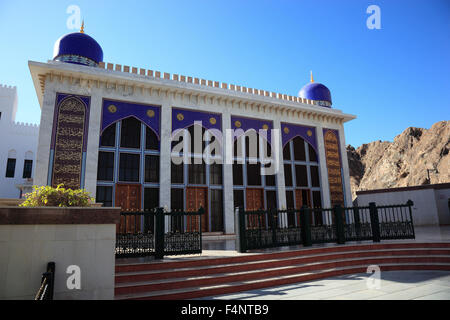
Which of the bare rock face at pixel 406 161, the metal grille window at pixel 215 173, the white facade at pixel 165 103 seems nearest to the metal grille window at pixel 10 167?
the white facade at pixel 165 103

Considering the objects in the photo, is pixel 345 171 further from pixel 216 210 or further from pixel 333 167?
pixel 216 210

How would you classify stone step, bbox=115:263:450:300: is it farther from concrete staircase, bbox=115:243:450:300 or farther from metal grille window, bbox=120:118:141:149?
metal grille window, bbox=120:118:141:149

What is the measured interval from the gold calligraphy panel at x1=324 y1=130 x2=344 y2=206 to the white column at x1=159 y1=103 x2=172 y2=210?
31.7 ft

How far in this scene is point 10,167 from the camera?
24094 millimetres

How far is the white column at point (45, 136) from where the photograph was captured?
1076 cm

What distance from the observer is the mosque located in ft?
38.2

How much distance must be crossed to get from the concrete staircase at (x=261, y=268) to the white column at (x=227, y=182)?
6.69 metres

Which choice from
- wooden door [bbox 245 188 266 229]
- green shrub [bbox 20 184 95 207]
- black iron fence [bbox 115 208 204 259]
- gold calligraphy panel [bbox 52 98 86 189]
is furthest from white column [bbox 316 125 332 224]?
green shrub [bbox 20 184 95 207]

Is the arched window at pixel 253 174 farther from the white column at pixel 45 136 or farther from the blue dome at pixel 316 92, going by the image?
the white column at pixel 45 136

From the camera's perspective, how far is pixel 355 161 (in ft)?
186

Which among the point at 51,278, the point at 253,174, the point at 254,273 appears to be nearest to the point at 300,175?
the point at 253,174

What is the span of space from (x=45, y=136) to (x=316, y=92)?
1499 cm

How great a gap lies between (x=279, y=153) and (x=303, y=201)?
3110 mm
